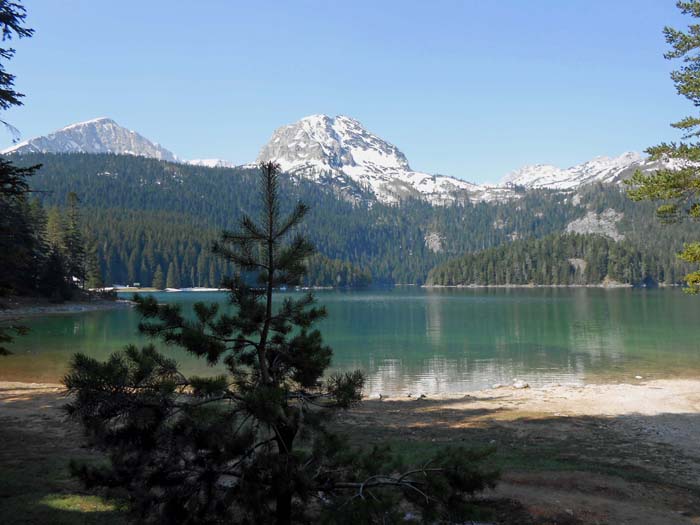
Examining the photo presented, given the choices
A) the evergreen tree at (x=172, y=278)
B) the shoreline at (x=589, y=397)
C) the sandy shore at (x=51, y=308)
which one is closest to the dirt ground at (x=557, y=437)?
the shoreline at (x=589, y=397)

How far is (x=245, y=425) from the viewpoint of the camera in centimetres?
580

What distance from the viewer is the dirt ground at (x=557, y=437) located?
9867 millimetres

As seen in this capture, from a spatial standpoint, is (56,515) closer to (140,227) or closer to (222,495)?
(222,495)

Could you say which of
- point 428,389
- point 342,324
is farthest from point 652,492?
point 342,324

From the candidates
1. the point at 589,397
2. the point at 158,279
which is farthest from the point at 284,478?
the point at 158,279

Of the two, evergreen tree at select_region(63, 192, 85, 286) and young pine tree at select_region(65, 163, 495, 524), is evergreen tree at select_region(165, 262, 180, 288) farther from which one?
young pine tree at select_region(65, 163, 495, 524)

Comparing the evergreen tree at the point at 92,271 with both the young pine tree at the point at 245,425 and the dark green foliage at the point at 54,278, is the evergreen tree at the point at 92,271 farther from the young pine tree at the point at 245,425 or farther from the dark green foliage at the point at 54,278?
the young pine tree at the point at 245,425

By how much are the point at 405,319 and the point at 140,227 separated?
146 m

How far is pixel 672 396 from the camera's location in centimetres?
2366

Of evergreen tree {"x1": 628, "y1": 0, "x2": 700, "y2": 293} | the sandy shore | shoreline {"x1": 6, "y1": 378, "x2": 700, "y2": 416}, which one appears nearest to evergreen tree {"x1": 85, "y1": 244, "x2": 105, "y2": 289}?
the sandy shore

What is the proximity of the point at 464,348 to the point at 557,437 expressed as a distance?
27.9 m

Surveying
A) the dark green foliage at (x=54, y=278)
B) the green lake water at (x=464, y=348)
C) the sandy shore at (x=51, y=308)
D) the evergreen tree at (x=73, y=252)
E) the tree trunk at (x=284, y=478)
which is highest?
the evergreen tree at (x=73, y=252)

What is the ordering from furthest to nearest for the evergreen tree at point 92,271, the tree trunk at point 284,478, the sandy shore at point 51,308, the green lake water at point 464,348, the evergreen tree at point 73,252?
the evergreen tree at point 92,271
the evergreen tree at point 73,252
the sandy shore at point 51,308
the green lake water at point 464,348
the tree trunk at point 284,478

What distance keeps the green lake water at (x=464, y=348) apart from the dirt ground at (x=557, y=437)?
17.1ft
